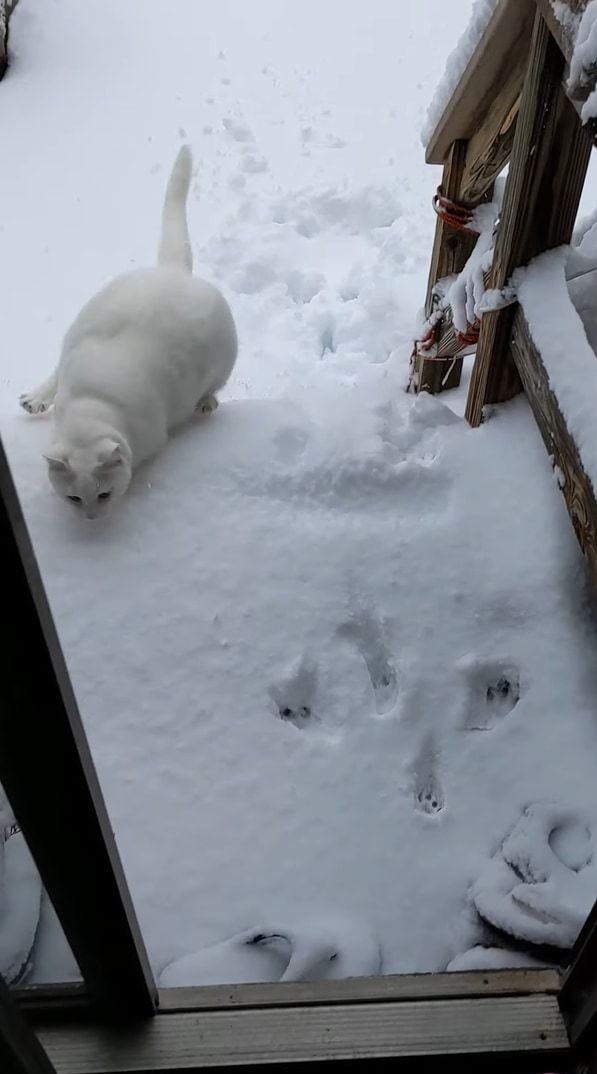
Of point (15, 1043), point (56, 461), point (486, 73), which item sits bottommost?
point (56, 461)

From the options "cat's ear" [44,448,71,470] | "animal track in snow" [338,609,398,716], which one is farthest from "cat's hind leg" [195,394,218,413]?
"animal track in snow" [338,609,398,716]

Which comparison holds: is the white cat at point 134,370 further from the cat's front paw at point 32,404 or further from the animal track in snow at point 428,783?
the animal track in snow at point 428,783

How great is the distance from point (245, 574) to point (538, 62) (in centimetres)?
100

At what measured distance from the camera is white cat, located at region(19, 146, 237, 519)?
185 cm

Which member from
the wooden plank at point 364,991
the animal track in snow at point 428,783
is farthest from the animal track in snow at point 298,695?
the wooden plank at point 364,991

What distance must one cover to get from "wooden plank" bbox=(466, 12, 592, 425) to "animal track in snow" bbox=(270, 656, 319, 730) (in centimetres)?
76

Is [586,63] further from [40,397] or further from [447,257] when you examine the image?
[40,397]

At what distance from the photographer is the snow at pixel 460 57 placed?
1578 millimetres

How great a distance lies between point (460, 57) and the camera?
1.72m

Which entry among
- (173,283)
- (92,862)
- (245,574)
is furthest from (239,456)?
(92,862)

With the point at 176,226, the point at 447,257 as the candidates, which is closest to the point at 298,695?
→ the point at 447,257

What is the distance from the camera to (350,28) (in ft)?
18.2

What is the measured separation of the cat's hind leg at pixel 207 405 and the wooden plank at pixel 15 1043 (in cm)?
171

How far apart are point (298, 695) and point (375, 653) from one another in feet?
0.51
